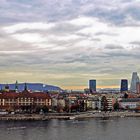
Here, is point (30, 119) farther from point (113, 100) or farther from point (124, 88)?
point (124, 88)

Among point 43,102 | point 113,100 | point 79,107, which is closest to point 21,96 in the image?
point 43,102

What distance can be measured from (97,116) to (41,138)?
2550 cm

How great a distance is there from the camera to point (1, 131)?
3334 cm

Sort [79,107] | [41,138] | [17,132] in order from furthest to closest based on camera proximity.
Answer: [79,107], [17,132], [41,138]

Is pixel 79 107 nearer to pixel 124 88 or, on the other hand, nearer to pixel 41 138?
pixel 41 138

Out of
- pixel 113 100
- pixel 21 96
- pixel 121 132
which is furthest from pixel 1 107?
pixel 121 132

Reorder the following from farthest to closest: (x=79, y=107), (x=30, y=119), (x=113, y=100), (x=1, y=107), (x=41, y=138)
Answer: (x=113, y=100)
(x=79, y=107)
(x=1, y=107)
(x=30, y=119)
(x=41, y=138)

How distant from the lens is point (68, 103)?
67.1 m

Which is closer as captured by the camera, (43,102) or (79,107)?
(43,102)

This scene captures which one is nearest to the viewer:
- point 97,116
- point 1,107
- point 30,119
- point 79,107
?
point 30,119

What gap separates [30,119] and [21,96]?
12408 mm

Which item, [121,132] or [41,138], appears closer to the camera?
[41,138]

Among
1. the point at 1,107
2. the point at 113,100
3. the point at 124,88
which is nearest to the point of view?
the point at 1,107

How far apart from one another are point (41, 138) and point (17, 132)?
13.5 feet
